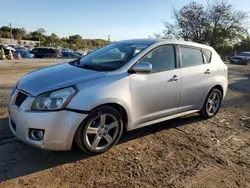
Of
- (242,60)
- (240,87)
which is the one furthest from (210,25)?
(240,87)

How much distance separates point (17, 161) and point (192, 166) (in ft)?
7.44

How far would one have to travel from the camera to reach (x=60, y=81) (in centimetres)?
338

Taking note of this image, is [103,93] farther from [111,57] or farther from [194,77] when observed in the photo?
[194,77]

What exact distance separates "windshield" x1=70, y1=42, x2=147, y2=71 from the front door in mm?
252

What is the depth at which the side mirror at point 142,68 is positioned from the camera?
3.72 m

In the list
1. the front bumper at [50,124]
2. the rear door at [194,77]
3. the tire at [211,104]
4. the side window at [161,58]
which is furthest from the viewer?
the tire at [211,104]

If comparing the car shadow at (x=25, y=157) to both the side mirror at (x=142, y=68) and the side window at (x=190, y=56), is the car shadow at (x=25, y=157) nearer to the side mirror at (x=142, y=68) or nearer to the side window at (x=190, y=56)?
the side mirror at (x=142, y=68)

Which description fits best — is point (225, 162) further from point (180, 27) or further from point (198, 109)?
point (180, 27)

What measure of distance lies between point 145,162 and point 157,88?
3.87 ft

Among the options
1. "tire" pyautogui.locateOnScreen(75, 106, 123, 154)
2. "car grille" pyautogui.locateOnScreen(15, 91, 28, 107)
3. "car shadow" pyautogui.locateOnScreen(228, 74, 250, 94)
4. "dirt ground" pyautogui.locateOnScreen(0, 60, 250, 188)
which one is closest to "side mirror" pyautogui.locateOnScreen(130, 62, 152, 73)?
"tire" pyautogui.locateOnScreen(75, 106, 123, 154)

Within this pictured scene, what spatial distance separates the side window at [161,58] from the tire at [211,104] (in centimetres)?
132

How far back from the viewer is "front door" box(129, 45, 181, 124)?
380 centimetres

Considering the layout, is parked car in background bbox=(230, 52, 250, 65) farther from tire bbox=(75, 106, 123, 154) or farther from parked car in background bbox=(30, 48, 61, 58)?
tire bbox=(75, 106, 123, 154)

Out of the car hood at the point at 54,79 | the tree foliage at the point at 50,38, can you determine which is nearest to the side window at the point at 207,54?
the car hood at the point at 54,79
